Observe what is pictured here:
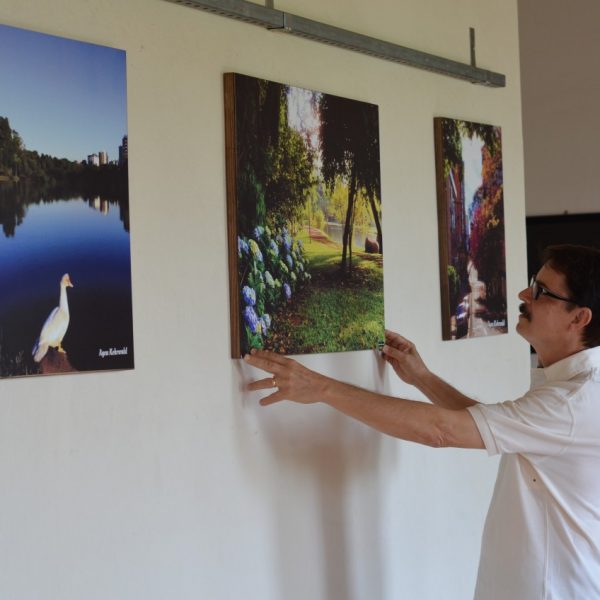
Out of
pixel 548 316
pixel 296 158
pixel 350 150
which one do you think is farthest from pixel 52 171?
pixel 548 316

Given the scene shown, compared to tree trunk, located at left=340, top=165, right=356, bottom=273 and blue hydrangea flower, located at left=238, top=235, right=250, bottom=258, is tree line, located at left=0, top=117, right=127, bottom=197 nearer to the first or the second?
blue hydrangea flower, located at left=238, top=235, right=250, bottom=258

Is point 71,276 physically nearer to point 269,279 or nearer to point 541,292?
point 269,279

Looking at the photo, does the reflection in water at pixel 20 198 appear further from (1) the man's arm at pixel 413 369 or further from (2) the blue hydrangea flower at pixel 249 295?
(1) the man's arm at pixel 413 369

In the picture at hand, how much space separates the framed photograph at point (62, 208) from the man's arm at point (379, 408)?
16.4 inches

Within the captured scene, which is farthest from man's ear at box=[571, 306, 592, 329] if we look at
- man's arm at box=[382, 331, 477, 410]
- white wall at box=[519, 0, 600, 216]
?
white wall at box=[519, 0, 600, 216]

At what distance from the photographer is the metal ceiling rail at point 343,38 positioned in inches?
92.0

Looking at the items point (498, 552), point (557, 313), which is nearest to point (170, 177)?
point (557, 313)

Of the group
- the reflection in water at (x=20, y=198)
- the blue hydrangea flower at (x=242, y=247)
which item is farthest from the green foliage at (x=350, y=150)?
the reflection in water at (x=20, y=198)

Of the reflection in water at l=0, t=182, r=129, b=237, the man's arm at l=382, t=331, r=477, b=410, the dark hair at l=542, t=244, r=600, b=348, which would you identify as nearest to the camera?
the reflection in water at l=0, t=182, r=129, b=237

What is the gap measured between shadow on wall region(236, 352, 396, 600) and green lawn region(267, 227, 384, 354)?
0.27 ft

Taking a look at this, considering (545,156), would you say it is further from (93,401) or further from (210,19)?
(93,401)

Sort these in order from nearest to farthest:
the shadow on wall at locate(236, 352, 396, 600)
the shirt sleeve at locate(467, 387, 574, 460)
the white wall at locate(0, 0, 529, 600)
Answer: the white wall at locate(0, 0, 529, 600) → the shirt sleeve at locate(467, 387, 574, 460) → the shadow on wall at locate(236, 352, 396, 600)

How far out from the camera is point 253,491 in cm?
244

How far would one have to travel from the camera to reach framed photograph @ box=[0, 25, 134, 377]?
73.7 inches
